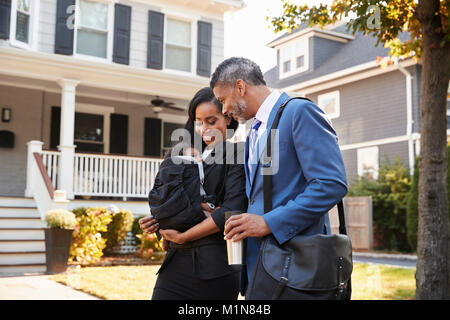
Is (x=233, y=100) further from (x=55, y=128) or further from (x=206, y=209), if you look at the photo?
(x=55, y=128)

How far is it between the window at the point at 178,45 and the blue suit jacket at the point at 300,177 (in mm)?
12429

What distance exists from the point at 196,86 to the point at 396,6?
24.5ft

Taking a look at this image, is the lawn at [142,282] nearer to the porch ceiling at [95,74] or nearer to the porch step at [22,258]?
the porch step at [22,258]

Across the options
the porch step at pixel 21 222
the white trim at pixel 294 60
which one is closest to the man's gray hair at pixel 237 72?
the porch step at pixel 21 222

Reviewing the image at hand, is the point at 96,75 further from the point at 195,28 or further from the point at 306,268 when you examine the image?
the point at 306,268

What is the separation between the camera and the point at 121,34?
13.1m

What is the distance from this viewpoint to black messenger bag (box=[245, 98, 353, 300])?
5.77 feet

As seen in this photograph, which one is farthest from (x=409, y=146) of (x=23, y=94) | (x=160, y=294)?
(x=160, y=294)

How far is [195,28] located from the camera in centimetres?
1438

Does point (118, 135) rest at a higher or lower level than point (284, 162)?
higher

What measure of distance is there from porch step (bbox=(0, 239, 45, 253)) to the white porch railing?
181cm

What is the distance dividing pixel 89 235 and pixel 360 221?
8834mm

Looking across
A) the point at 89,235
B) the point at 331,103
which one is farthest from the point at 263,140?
the point at 331,103
